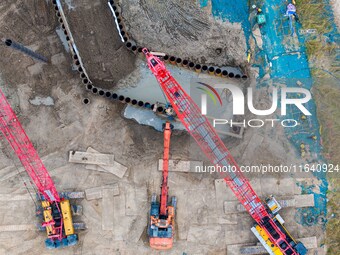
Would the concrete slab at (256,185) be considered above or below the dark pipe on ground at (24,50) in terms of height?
below

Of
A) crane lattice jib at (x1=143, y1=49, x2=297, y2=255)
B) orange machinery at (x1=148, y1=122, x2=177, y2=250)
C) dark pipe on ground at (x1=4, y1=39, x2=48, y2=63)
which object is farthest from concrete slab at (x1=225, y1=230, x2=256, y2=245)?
dark pipe on ground at (x1=4, y1=39, x2=48, y2=63)

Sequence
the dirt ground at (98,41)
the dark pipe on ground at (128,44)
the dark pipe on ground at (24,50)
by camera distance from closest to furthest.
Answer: the dark pipe on ground at (24,50) → the dark pipe on ground at (128,44) → the dirt ground at (98,41)

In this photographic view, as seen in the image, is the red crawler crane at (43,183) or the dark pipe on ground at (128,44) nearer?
the red crawler crane at (43,183)

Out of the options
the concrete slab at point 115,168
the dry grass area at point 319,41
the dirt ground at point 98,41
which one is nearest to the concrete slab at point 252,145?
the dry grass area at point 319,41

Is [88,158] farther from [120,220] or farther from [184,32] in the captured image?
[184,32]

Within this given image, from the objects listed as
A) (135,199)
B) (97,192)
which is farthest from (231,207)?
(97,192)

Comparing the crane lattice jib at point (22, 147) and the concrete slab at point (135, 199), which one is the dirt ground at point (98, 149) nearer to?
the concrete slab at point (135, 199)

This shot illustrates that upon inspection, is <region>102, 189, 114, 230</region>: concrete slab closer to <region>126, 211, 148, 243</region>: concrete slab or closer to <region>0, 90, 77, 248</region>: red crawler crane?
<region>126, 211, 148, 243</region>: concrete slab

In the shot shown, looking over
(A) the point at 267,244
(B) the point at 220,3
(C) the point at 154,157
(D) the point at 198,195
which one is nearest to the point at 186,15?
(B) the point at 220,3
